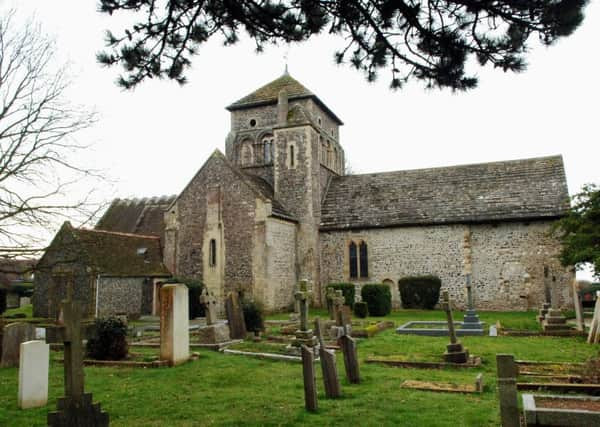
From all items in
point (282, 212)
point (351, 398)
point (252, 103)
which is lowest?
point (351, 398)

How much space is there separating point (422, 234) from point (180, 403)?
721 inches

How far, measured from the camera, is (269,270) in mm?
22484

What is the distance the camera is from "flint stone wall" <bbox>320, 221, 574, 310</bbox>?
22.0 m

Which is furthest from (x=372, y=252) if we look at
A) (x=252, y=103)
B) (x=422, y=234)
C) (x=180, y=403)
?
(x=180, y=403)

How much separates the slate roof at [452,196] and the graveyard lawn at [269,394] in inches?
467

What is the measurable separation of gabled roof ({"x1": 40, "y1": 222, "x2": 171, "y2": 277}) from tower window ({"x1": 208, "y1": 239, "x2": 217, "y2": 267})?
232 cm

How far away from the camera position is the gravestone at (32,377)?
23.9 feet

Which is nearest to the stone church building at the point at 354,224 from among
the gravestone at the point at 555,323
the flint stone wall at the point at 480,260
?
the flint stone wall at the point at 480,260

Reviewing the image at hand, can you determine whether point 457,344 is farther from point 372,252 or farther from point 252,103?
point 252,103

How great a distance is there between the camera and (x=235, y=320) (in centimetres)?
1440

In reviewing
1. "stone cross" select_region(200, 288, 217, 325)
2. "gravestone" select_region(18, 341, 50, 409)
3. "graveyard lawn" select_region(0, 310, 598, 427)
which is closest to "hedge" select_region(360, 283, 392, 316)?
"stone cross" select_region(200, 288, 217, 325)

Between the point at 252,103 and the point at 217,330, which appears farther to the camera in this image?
the point at 252,103

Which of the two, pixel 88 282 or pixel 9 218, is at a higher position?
pixel 9 218

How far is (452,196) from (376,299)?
7.27 m
